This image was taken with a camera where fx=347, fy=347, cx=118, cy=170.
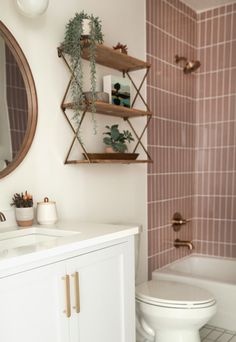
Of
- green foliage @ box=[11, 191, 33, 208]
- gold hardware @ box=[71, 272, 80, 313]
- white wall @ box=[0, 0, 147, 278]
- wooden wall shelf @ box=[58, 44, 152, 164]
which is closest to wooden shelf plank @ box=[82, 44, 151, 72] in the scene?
wooden wall shelf @ box=[58, 44, 152, 164]

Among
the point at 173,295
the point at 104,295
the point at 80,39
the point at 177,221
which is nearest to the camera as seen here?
the point at 104,295

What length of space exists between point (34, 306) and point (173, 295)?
106 centimetres

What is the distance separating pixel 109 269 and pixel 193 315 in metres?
0.70

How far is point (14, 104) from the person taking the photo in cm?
161

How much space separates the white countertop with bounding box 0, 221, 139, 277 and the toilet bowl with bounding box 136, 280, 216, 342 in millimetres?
612

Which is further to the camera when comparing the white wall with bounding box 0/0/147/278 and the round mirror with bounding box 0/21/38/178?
the white wall with bounding box 0/0/147/278

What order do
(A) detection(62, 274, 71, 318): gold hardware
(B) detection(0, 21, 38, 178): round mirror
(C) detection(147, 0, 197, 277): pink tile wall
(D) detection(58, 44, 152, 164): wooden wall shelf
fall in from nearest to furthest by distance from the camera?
1. (A) detection(62, 274, 71, 318): gold hardware
2. (B) detection(0, 21, 38, 178): round mirror
3. (D) detection(58, 44, 152, 164): wooden wall shelf
4. (C) detection(147, 0, 197, 277): pink tile wall

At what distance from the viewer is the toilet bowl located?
72.6 inches

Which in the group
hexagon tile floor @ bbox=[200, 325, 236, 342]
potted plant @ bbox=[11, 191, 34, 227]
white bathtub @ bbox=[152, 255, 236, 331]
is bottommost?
hexagon tile floor @ bbox=[200, 325, 236, 342]

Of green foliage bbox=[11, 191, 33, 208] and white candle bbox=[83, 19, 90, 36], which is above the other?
white candle bbox=[83, 19, 90, 36]

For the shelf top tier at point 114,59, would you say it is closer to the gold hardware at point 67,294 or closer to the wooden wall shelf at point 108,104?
the wooden wall shelf at point 108,104

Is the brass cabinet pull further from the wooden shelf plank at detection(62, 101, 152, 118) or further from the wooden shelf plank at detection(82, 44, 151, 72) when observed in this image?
the wooden shelf plank at detection(82, 44, 151, 72)

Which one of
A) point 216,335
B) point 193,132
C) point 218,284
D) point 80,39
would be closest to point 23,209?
point 80,39

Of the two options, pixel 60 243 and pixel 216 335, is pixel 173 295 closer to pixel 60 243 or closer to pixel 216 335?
A: pixel 216 335
